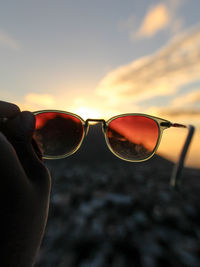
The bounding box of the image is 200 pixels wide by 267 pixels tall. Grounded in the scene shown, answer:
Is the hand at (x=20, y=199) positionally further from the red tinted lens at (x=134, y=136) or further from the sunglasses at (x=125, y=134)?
the red tinted lens at (x=134, y=136)

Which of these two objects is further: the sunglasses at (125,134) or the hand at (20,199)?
the sunglasses at (125,134)

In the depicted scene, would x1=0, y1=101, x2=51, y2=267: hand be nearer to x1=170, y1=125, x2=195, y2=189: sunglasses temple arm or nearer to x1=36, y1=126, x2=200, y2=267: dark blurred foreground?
x1=36, y1=126, x2=200, y2=267: dark blurred foreground

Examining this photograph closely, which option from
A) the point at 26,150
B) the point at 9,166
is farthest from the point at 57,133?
the point at 9,166

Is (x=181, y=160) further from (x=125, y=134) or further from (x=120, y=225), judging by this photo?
(x=125, y=134)

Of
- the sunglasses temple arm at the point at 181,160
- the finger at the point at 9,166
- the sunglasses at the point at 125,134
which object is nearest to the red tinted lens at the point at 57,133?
the sunglasses at the point at 125,134

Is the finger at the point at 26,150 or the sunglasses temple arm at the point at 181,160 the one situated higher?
the finger at the point at 26,150

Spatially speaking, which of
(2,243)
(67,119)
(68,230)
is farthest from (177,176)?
(2,243)

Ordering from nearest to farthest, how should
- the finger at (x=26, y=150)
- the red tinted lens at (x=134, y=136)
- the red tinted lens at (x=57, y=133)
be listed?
the finger at (x=26, y=150) < the red tinted lens at (x=57, y=133) < the red tinted lens at (x=134, y=136)
